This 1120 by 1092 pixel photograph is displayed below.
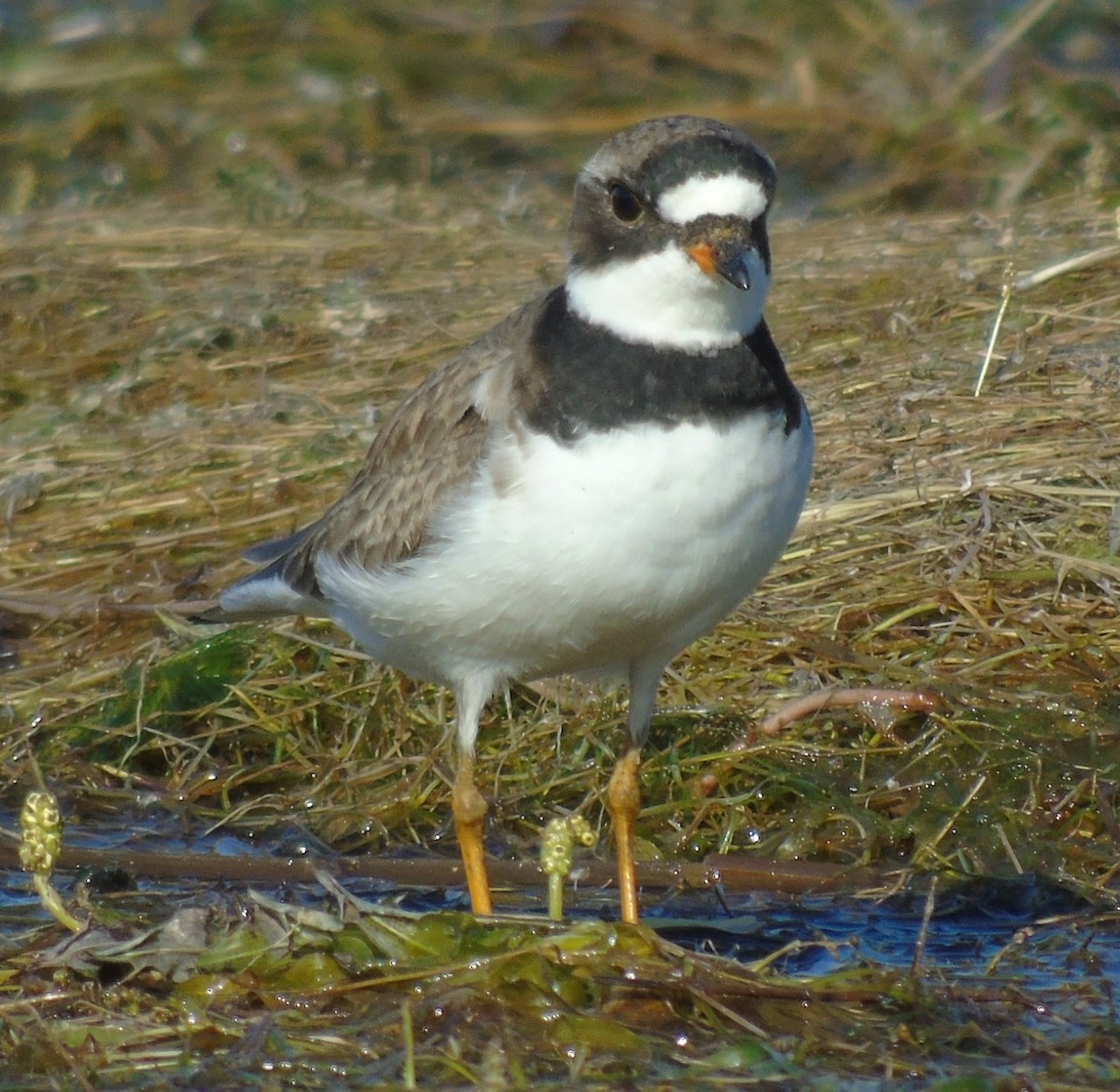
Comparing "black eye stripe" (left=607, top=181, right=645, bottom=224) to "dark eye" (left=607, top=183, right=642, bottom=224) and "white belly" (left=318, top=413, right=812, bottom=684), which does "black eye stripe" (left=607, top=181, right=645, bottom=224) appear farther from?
"white belly" (left=318, top=413, right=812, bottom=684)

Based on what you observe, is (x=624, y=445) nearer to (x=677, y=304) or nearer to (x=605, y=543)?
(x=605, y=543)

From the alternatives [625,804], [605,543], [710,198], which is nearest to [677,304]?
[710,198]

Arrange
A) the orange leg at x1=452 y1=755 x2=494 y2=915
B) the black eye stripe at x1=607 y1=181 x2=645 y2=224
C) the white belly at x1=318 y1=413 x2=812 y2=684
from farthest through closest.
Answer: the orange leg at x1=452 y1=755 x2=494 y2=915 < the black eye stripe at x1=607 y1=181 x2=645 y2=224 < the white belly at x1=318 y1=413 x2=812 y2=684

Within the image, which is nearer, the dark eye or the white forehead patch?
the white forehead patch

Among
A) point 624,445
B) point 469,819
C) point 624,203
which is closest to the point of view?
point 624,445

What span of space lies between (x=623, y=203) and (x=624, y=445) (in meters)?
0.53

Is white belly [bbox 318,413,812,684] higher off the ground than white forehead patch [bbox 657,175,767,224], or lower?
lower

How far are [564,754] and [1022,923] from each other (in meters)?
1.34

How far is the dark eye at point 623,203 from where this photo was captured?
4.12 meters

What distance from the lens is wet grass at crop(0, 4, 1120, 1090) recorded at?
3.80 metres

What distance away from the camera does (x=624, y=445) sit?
397cm

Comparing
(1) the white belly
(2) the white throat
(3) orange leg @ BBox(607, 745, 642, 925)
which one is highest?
(2) the white throat

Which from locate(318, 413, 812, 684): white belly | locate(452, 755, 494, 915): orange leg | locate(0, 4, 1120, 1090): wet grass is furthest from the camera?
locate(452, 755, 494, 915): orange leg

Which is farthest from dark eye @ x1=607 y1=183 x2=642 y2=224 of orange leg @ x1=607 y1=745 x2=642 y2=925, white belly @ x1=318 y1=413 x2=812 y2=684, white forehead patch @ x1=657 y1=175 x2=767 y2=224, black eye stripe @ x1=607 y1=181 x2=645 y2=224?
orange leg @ x1=607 y1=745 x2=642 y2=925
